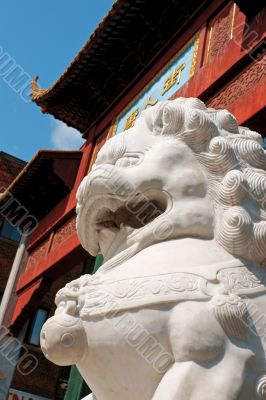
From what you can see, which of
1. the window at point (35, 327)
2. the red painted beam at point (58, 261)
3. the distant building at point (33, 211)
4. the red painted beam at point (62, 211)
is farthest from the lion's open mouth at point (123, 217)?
the window at point (35, 327)

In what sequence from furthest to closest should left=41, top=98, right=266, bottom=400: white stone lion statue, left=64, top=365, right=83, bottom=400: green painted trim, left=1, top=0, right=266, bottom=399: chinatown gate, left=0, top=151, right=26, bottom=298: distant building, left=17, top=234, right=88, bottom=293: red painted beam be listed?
left=0, top=151, right=26, bottom=298: distant building → left=17, top=234, right=88, bottom=293: red painted beam → left=64, top=365, right=83, bottom=400: green painted trim → left=1, top=0, right=266, bottom=399: chinatown gate → left=41, top=98, right=266, bottom=400: white stone lion statue

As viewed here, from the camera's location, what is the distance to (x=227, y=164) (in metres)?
1.68

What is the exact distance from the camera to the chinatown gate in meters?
5.10

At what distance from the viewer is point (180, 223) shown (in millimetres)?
1595

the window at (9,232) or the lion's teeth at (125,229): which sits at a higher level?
the lion's teeth at (125,229)

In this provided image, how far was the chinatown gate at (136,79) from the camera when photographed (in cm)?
510

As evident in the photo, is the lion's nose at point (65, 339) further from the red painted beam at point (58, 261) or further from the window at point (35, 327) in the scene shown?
the window at point (35, 327)

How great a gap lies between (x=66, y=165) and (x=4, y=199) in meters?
2.44

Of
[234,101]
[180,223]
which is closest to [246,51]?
[234,101]

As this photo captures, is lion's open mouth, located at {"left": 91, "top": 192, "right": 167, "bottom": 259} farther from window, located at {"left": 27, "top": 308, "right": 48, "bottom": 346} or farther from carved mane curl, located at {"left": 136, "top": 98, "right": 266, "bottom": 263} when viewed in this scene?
window, located at {"left": 27, "top": 308, "right": 48, "bottom": 346}

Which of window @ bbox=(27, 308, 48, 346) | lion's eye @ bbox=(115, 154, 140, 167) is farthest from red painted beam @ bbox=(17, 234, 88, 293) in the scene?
lion's eye @ bbox=(115, 154, 140, 167)

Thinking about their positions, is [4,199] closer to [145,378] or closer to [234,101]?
[234,101]

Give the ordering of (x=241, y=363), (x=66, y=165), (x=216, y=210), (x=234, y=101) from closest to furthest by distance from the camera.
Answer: (x=241, y=363) < (x=216, y=210) < (x=234, y=101) < (x=66, y=165)

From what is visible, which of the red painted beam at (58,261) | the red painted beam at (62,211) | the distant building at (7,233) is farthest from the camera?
the distant building at (7,233)
